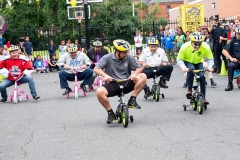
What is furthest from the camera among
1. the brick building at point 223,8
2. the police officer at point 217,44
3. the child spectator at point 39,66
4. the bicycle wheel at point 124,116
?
the brick building at point 223,8

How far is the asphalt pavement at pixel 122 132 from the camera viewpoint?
8.22 m

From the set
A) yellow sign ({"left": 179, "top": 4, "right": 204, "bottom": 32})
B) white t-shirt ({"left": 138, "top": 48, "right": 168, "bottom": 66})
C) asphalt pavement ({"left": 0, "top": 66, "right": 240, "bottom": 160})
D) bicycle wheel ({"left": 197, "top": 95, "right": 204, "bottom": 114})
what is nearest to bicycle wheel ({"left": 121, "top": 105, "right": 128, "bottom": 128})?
asphalt pavement ({"left": 0, "top": 66, "right": 240, "bottom": 160})

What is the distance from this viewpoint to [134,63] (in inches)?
446

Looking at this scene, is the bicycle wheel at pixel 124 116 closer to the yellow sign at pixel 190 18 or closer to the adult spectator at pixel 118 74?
the adult spectator at pixel 118 74

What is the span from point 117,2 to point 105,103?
2560 inches

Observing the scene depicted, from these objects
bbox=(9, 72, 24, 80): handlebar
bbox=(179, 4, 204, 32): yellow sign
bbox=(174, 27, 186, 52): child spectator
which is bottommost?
bbox=(9, 72, 24, 80): handlebar

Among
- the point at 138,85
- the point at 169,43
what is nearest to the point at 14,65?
the point at 138,85

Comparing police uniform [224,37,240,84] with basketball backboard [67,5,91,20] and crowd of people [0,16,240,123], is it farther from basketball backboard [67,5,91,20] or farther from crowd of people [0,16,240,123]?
basketball backboard [67,5,91,20]

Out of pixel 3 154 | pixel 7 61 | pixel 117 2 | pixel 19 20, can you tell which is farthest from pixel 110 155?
pixel 117 2

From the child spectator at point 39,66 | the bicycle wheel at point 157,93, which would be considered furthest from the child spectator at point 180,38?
the bicycle wheel at point 157,93

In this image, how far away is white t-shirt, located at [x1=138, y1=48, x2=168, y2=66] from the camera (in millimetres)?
15781

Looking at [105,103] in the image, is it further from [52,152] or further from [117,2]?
[117,2]

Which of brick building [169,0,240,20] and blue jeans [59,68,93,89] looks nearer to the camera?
blue jeans [59,68,93,89]

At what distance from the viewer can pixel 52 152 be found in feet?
28.0
